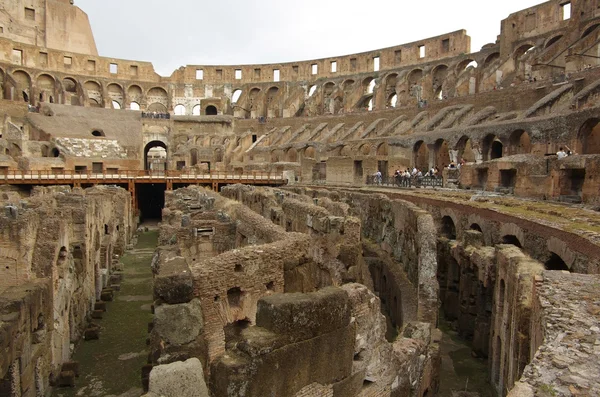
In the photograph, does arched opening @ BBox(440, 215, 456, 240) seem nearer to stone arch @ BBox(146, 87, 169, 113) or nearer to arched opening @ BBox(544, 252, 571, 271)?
arched opening @ BBox(544, 252, 571, 271)

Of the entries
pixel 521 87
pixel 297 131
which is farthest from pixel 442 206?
pixel 297 131

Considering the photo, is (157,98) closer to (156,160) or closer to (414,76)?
(156,160)

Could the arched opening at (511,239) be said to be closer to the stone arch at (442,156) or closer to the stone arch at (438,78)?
the stone arch at (442,156)

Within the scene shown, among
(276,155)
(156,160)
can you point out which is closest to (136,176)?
(276,155)

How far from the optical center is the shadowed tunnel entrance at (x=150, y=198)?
116 ft

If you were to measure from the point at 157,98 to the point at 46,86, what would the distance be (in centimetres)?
1224

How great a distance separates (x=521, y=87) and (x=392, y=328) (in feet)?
81.2

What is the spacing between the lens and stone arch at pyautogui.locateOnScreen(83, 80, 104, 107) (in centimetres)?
5552

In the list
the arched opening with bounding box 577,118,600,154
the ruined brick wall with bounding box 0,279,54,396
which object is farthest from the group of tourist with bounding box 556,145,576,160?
the ruined brick wall with bounding box 0,279,54,396

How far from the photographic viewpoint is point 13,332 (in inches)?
244

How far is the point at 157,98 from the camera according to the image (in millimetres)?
59531

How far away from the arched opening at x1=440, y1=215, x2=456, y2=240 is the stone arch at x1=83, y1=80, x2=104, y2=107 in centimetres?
5017

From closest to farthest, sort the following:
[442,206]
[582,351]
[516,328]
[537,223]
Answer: [582,351], [516,328], [537,223], [442,206]

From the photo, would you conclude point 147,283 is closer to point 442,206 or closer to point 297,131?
point 442,206
